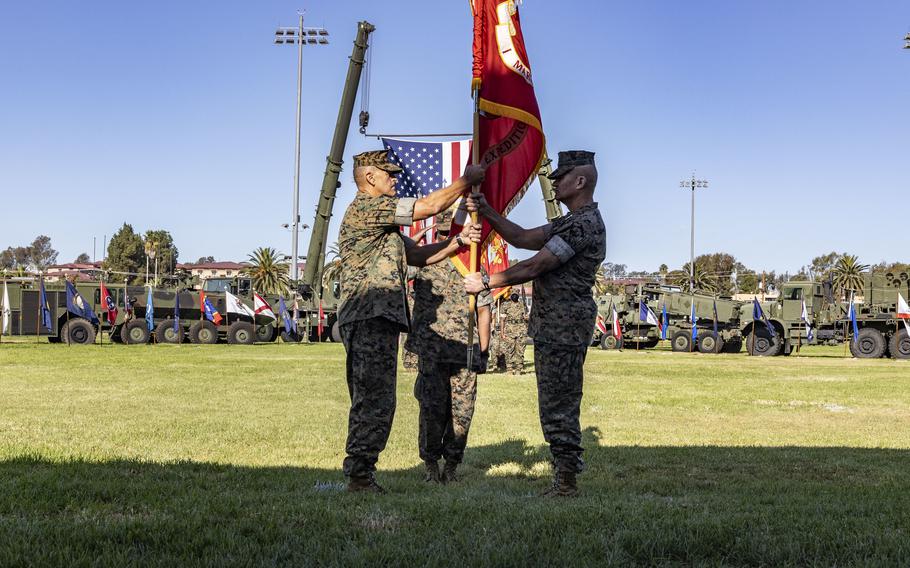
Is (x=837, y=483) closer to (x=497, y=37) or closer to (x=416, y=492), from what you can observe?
(x=416, y=492)

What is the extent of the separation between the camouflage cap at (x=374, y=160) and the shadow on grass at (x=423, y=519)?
6.69ft

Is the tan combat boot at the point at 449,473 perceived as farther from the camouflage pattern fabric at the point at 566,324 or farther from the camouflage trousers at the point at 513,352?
the camouflage trousers at the point at 513,352

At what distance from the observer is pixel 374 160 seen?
566 centimetres

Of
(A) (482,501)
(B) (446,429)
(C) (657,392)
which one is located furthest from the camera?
(C) (657,392)

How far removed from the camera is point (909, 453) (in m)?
7.60

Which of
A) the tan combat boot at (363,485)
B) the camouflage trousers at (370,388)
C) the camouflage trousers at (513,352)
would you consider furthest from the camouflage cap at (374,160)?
the camouflage trousers at (513,352)

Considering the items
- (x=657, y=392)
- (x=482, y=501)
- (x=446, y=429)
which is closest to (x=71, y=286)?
(x=657, y=392)

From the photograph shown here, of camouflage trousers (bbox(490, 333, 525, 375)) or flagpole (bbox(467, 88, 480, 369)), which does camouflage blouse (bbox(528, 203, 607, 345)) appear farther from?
camouflage trousers (bbox(490, 333, 525, 375))

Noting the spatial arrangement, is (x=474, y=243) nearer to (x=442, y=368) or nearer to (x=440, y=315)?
(x=440, y=315)

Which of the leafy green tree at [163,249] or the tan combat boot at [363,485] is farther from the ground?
the leafy green tree at [163,249]

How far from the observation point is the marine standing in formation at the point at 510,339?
18.6 meters

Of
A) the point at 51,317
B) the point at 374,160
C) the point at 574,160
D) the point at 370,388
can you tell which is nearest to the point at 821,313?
the point at 51,317

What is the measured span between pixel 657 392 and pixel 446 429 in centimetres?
821

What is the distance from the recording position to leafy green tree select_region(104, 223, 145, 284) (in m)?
99.2
